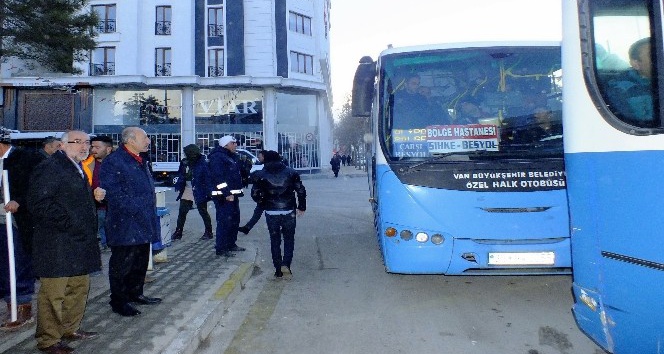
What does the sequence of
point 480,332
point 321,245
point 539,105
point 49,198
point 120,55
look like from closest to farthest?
point 49,198 → point 480,332 → point 539,105 → point 321,245 → point 120,55

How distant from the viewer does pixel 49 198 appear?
12.7ft

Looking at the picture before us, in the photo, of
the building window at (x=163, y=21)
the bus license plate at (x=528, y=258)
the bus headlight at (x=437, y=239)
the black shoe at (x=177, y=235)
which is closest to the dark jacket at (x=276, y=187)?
the bus headlight at (x=437, y=239)

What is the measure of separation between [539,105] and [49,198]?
16.4 ft

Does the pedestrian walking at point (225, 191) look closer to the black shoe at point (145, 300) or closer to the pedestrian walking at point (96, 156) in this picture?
the pedestrian walking at point (96, 156)

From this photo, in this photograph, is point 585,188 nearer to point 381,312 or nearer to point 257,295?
point 381,312

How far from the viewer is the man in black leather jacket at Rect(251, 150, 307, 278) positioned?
6.82 metres

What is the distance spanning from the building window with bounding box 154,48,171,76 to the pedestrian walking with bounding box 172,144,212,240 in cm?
2731

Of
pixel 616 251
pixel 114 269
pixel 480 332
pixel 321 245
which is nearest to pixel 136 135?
pixel 114 269

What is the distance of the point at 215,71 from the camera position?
35156mm

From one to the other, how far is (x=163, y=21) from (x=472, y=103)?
33.5 metres

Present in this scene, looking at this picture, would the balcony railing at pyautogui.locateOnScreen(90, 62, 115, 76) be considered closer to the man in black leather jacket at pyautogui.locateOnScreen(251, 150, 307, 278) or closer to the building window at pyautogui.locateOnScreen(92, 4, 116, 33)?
the building window at pyautogui.locateOnScreen(92, 4, 116, 33)

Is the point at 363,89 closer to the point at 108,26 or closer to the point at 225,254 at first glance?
the point at 225,254

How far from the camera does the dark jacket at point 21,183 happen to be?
4.54m

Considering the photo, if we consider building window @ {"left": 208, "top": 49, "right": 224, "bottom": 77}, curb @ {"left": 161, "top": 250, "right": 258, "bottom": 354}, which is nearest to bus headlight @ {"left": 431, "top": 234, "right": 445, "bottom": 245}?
curb @ {"left": 161, "top": 250, "right": 258, "bottom": 354}
